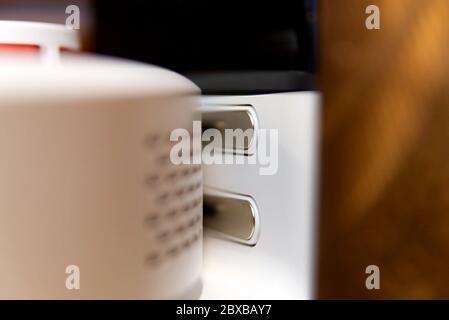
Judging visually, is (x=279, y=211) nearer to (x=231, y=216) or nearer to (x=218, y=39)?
(x=231, y=216)

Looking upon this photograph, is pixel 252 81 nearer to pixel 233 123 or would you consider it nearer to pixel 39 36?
pixel 233 123

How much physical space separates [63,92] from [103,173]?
65 millimetres

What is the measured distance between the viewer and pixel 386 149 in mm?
496

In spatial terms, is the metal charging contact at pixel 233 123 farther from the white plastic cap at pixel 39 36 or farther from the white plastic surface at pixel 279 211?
the white plastic cap at pixel 39 36

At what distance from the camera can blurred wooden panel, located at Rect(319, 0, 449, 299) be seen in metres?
0.49

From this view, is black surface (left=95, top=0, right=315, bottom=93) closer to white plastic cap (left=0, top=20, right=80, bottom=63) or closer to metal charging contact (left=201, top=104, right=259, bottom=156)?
metal charging contact (left=201, top=104, right=259, bottom=156)

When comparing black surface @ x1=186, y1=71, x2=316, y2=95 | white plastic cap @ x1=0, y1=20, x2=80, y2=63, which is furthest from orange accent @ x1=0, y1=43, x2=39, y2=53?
black surface @ x1=186, y1=71, x2=316, y2=95

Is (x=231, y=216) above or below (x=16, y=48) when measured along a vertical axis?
below

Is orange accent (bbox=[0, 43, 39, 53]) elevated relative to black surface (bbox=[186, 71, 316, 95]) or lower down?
elevated

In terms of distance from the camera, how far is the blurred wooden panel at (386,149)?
487 mm

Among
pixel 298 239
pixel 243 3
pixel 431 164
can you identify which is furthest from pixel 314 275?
pixel 243 3

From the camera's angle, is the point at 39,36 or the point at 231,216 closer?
the point at 39,36

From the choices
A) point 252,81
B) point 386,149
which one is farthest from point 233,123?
point 386,149
